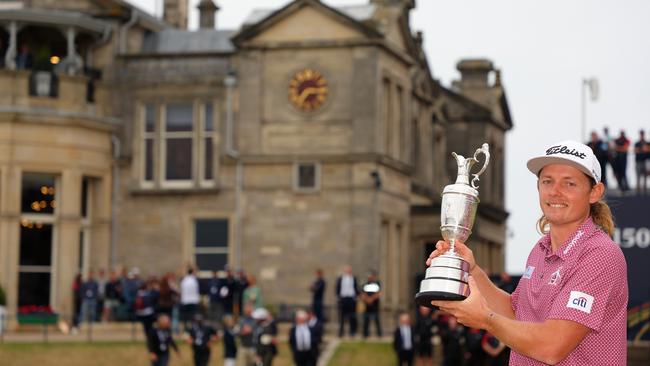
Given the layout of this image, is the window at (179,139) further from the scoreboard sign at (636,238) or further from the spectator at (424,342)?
the scoreboard sign at (636,238)

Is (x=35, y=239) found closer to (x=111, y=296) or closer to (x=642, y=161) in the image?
(x=111, y=296)

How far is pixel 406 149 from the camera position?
2046 inches

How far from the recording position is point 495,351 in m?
32.8

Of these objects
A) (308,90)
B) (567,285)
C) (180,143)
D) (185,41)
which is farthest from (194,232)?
(567,285)

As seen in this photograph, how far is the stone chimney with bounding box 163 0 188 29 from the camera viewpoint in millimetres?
58147

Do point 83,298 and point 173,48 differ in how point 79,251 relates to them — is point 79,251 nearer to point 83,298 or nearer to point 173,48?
point 83,298

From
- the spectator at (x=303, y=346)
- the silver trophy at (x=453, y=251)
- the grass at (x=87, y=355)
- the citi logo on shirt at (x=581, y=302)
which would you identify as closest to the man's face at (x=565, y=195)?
the silver trophy at (x=453, y=251)

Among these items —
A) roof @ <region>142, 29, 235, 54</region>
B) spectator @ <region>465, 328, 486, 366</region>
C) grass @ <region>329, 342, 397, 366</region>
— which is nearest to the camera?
spectator @ <region>465, 328, 486, 366</region>

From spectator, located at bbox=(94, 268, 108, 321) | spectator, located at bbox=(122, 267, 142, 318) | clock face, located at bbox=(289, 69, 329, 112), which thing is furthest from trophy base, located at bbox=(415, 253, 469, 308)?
clock face, located at bbox=(289, 69, 329, 112)

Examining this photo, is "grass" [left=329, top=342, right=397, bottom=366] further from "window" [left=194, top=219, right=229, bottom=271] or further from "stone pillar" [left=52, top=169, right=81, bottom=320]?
"stone pillar" [left=52, top=169, right=81, bottom=320]

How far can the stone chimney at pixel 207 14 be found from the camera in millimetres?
59094

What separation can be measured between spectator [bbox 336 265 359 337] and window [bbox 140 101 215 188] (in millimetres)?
8147

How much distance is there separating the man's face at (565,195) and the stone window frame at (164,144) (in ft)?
140

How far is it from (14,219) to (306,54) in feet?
30.9
